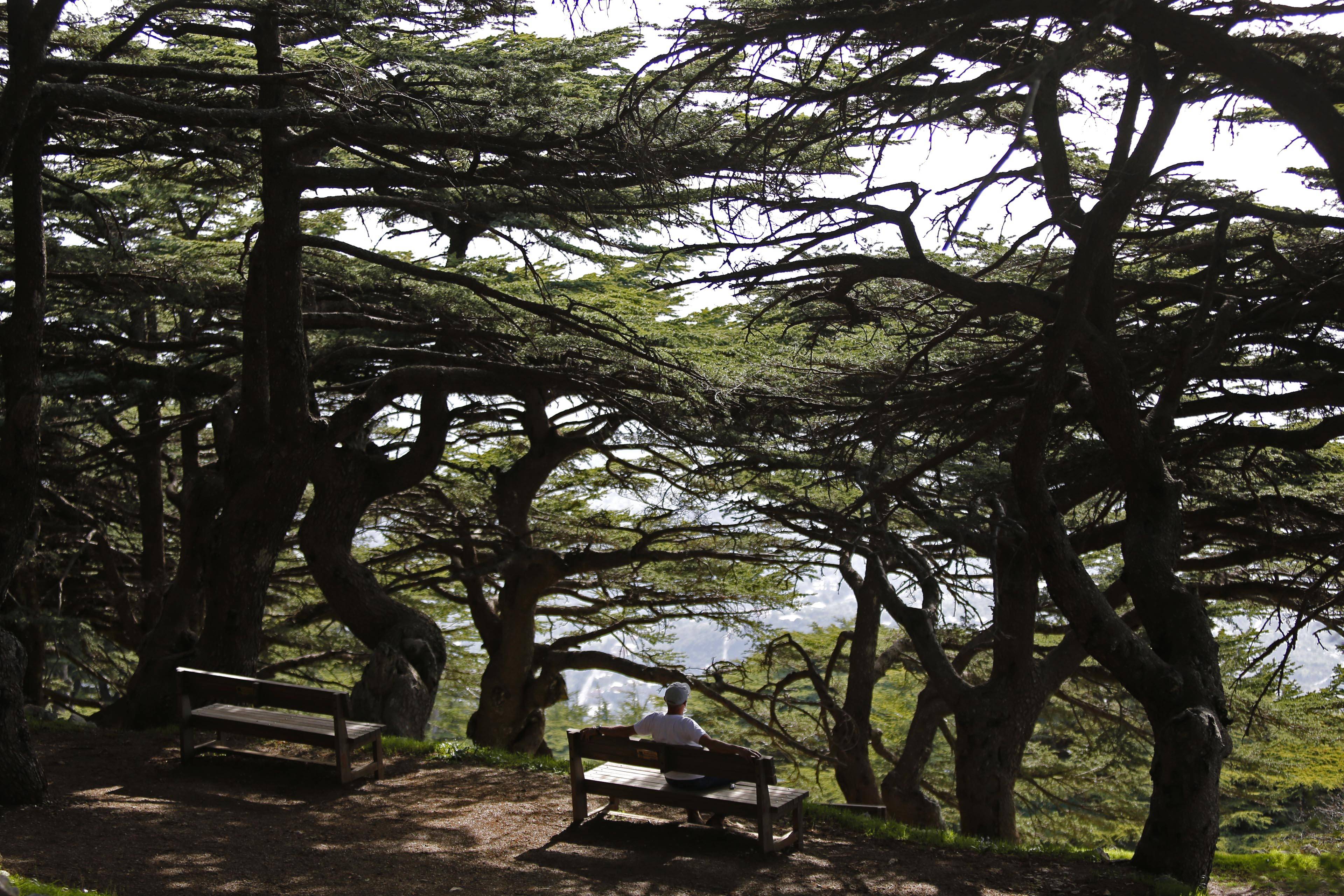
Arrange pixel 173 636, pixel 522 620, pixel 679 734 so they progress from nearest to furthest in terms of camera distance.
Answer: pixel 679 734
pixel 173 636
pixel 522 620

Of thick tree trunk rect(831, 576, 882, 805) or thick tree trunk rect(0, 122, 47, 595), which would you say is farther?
thick tree trunk rect(831, 576, 882, 805)

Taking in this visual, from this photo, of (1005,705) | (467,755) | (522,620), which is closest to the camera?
(467,755)

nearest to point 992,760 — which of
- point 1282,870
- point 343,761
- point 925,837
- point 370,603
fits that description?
point 1282,870

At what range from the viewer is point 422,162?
827cm

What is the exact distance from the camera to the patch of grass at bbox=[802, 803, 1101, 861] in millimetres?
7488

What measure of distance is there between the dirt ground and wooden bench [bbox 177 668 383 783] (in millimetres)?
174

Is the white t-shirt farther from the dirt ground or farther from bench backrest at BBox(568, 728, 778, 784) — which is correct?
the dirt ground

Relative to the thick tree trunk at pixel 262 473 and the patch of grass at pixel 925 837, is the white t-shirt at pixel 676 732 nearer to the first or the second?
the patch of grass at pixel 925 837

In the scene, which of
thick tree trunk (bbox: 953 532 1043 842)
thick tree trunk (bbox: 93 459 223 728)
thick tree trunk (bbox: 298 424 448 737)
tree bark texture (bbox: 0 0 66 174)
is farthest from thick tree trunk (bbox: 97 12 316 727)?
thick tree trunk (bbox: 953 532 1043 842)

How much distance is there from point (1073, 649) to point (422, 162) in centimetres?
721

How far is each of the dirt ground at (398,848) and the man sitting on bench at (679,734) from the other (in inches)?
15.3

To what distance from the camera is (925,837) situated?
305 inches

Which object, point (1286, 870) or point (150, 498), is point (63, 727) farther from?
point (1286, 870)

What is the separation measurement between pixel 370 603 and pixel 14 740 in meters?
3.96
